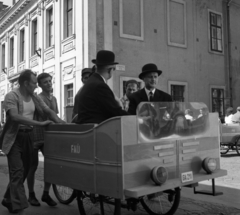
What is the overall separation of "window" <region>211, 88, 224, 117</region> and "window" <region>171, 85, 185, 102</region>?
90.3 inches

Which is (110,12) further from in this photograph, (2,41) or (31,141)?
(2,41)

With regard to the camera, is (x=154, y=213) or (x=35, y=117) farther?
(x=35, y=117)

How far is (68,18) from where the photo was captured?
612 inches

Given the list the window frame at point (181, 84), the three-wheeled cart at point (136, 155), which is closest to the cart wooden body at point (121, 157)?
the three-wheeled cart at point (136, 155)

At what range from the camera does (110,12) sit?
46.6ft

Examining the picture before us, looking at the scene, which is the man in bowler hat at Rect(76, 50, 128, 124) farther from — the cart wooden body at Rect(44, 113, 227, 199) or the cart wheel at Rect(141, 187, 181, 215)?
the cart wheel at Rect(141, 187, 181, 215)

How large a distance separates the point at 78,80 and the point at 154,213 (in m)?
10.7

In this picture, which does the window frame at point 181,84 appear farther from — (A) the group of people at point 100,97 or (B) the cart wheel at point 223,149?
(A) the group of people at point 100,97

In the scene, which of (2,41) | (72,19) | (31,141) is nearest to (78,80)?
(72,19)

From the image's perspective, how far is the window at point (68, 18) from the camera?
1531 centimetres

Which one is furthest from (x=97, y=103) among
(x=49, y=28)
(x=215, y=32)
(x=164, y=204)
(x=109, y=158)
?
(x=215, y=32)

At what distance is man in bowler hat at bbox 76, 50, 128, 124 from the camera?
3.48 m

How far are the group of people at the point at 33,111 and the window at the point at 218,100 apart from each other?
14.0 metres

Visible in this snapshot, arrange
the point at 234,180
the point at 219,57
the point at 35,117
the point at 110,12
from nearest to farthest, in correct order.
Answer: the point at 35,117, the point at 234,180, the point at 110,12, the point at 219,57
